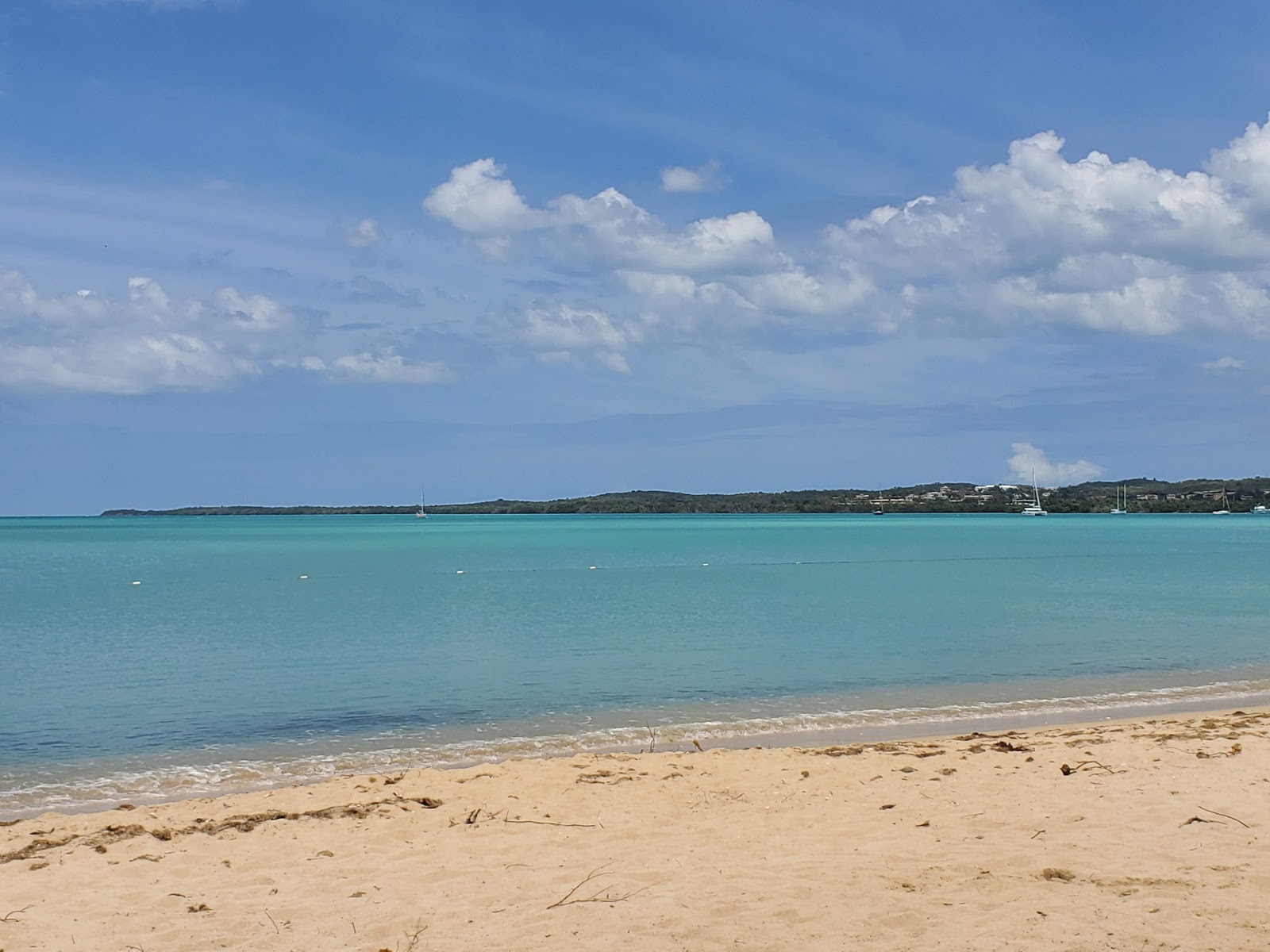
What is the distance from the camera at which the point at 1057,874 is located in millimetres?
6238

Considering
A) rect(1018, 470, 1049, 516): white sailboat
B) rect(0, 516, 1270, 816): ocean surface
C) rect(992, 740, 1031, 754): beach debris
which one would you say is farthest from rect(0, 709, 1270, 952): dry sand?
rect(1018, 470, 1049, 516): white sailboat

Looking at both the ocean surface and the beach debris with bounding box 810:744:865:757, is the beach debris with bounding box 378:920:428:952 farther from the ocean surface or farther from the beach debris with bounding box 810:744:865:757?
the beach debris with bounding box 810:744:865:757

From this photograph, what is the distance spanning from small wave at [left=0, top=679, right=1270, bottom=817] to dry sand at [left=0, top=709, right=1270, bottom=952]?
1150 mm

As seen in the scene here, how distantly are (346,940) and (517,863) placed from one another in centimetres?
158

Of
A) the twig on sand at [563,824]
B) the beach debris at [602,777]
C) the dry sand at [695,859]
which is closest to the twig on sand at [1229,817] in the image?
the dry sand at [695,859]

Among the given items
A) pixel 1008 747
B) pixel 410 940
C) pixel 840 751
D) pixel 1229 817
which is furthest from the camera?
pixel 840 751

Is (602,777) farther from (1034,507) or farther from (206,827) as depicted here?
(1034,507)

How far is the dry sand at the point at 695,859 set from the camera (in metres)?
5.64

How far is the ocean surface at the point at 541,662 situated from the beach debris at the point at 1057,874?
20.6 feet

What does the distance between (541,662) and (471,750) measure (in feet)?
22.1

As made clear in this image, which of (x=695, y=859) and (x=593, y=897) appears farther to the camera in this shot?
(x=695, y=859)

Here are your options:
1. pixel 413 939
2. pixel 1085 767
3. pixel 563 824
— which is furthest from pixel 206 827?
pixel 1085 767

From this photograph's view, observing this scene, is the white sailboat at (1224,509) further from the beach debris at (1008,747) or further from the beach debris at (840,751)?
the beach debris at (840,751)

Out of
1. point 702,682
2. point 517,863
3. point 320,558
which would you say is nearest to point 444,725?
point 702,682
